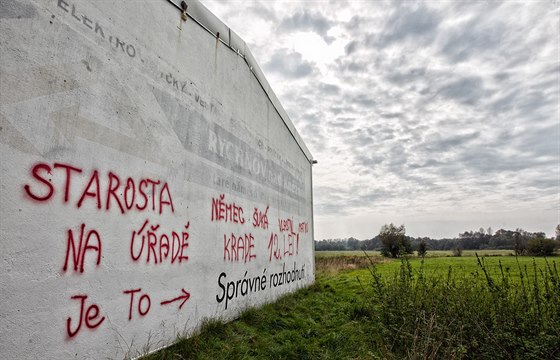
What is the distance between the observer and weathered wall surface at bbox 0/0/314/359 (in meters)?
2.55

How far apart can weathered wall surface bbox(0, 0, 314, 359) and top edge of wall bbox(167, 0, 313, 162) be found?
0.06 metres

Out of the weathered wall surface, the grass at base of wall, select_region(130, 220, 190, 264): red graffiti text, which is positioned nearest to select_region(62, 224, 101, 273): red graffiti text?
the weathered wall surface

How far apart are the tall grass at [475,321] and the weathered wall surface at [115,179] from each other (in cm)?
287

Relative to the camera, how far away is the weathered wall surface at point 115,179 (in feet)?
8.38

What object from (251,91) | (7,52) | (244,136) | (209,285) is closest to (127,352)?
(209,285)

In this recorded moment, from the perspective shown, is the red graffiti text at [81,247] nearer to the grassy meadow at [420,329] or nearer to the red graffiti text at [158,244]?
the red graffiti text at [158,244]

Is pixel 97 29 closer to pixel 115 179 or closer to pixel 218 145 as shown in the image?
pixel 115 179

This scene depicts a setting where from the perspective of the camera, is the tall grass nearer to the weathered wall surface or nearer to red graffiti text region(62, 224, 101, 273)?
the weathered wall surface

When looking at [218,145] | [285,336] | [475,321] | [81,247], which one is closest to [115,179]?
[81,247]

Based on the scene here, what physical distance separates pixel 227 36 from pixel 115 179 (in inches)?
162

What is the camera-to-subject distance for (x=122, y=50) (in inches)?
Result: 141

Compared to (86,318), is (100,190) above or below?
above

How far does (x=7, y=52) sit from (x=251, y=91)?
508 cm

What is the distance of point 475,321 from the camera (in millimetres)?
4207
